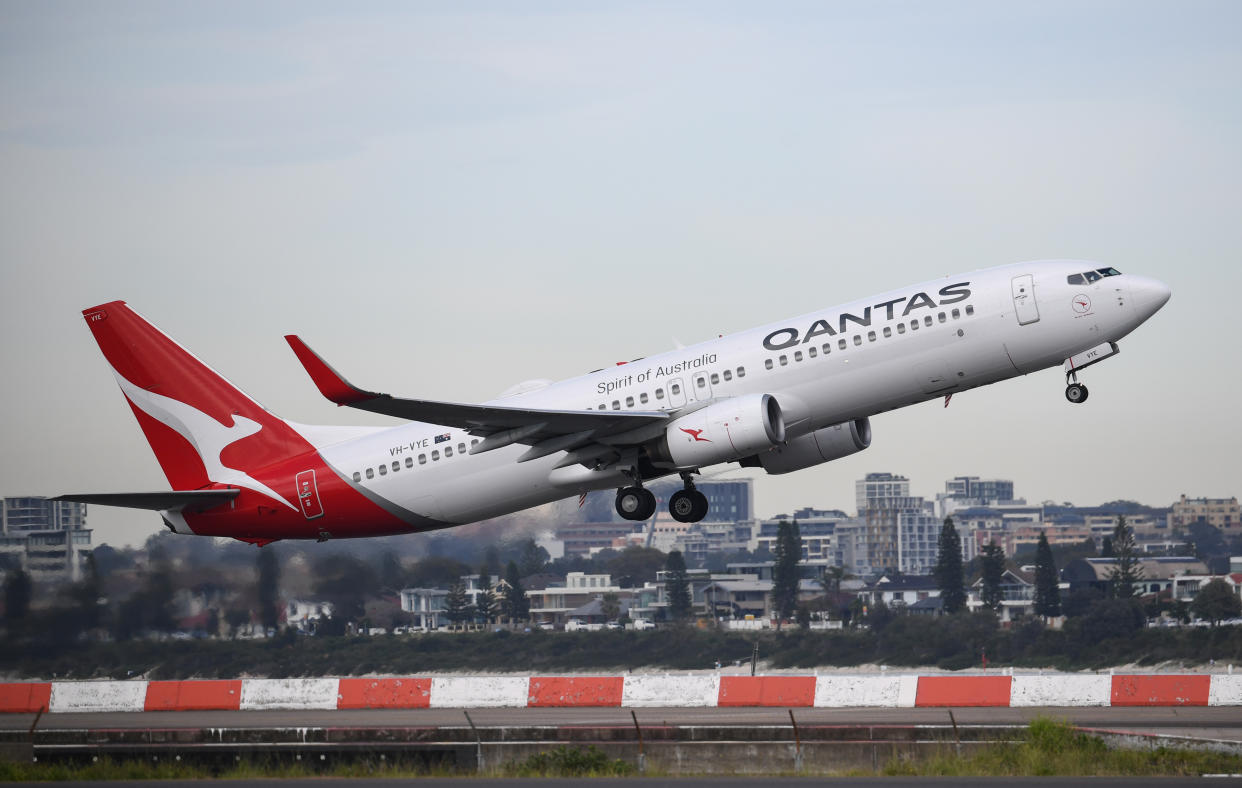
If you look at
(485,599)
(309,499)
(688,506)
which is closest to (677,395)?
(688,506)

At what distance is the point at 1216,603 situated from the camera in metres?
72.8

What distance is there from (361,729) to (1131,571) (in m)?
52.2

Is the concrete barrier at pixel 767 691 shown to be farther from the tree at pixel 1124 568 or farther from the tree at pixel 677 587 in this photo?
the tree at pixel 1124 568

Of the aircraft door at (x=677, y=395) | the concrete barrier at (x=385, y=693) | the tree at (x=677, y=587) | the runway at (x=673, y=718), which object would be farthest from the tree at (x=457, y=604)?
the aircraft door at (x=677, y=395)

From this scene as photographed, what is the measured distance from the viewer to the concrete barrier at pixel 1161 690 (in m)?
39.4

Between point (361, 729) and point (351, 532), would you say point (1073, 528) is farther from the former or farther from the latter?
point (361, 729)

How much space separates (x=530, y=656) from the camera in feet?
213

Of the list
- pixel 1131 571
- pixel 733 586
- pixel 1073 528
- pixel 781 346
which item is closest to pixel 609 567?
pixel 733 586

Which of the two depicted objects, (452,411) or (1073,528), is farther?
(1073,528)

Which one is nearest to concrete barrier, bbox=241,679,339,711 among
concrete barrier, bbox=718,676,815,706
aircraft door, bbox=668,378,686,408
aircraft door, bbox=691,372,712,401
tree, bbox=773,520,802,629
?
concrete barrier, bbox=718,676,815,706

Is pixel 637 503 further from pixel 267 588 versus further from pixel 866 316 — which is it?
pixel 267 588

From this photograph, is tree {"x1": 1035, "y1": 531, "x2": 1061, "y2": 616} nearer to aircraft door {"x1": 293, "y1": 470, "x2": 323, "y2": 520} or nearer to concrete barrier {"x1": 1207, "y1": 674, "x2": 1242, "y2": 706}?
concrete barrier {"x1": 1207, "y1": 674, "x2": 1242, "y2": 706}

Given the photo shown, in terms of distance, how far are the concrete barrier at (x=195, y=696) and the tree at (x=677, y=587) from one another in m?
32.1

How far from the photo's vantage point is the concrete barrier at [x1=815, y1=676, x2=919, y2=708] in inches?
1608
